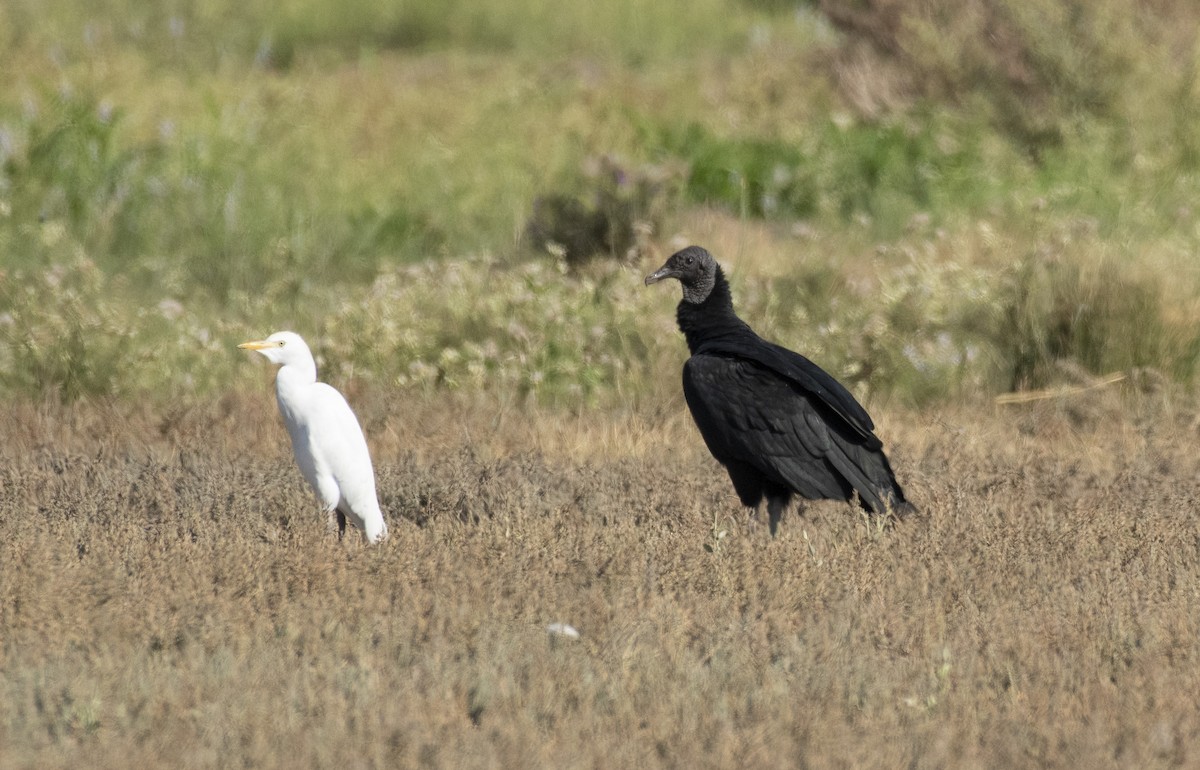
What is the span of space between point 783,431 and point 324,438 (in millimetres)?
1588

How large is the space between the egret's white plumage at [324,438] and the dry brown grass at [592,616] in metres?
Result: 0.22

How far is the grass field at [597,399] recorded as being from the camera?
13.4 ft

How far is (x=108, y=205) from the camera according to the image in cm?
1047

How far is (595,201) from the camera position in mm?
10117

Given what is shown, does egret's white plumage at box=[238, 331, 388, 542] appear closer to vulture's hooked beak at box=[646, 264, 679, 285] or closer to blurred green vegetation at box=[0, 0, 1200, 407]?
vulture's hooked beak at box=[646, 264, 679, 285]

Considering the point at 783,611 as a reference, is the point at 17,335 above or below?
below

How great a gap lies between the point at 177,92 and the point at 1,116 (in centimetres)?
250

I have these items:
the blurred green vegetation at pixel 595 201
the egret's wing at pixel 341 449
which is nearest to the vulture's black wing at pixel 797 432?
the egret's wing at pixel 341 449

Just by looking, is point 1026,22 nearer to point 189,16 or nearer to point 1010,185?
point 1010,185

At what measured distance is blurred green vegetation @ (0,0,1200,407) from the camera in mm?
8516

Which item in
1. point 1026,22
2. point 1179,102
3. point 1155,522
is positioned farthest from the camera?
point 1026,22

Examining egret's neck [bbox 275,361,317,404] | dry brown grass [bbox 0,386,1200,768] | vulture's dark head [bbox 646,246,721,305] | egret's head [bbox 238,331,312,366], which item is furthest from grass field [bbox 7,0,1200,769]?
vulture's dark head [bbox 646,246,721,305]

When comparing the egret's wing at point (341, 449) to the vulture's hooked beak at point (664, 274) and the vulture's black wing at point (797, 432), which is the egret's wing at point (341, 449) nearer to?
the vulture's black wing at point (797, 432)

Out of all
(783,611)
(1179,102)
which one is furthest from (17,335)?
(1179,102)
